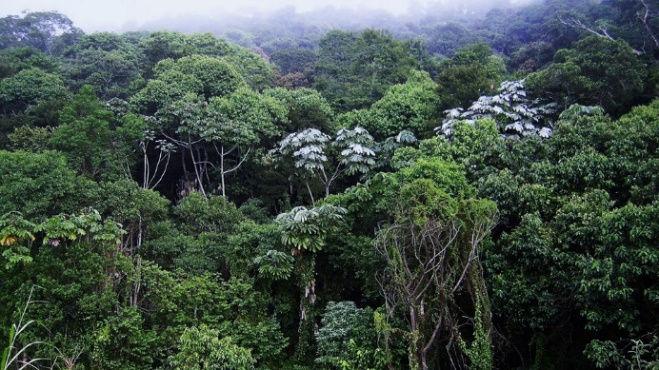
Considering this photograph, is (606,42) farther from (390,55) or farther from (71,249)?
(71,249)

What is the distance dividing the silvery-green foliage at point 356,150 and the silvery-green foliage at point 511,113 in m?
2.64

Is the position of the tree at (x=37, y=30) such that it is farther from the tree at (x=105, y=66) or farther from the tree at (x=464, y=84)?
the tree at (x=464, y=84)

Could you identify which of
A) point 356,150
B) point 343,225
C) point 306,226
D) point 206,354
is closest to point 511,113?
point 356,150

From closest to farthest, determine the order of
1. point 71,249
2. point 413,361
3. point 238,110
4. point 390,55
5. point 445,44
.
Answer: point 413,361, point 71,249, point 238,110, point 390,55, point 445,44

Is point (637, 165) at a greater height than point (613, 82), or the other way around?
point (613, 82)

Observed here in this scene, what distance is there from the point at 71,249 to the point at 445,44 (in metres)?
43.1

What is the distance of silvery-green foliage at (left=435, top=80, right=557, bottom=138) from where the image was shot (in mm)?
17391

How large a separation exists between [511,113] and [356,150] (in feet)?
18.8

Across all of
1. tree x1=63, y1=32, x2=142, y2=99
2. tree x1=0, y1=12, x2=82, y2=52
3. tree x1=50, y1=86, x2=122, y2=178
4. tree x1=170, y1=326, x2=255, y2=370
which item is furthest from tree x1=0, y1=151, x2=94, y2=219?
tree x1=0, y1=12, x2=82, y2=52

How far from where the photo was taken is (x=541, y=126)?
18.4 m

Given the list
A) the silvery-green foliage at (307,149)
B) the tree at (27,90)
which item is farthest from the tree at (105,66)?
the silvery-green foliage at (307,149)

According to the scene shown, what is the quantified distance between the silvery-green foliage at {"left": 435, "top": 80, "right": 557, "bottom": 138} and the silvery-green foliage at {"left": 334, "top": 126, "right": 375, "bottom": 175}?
2638 mm

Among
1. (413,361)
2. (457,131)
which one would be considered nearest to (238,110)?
(457,131)

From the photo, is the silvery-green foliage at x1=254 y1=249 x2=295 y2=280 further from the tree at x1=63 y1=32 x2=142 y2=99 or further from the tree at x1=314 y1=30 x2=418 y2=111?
the tree at x1=63 y1=32 x2=142 y2=99
